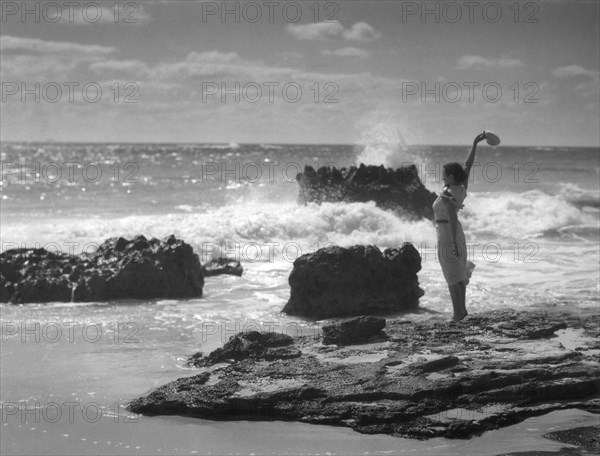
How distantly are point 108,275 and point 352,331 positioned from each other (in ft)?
Answer: 15.7

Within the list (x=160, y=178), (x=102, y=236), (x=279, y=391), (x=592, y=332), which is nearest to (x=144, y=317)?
(x=279, y=391)

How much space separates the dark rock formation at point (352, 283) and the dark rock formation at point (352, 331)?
2159mm

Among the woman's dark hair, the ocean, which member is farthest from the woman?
the ocean

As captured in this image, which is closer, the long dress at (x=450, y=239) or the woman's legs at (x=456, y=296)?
the long dress at (x=450, y=239)

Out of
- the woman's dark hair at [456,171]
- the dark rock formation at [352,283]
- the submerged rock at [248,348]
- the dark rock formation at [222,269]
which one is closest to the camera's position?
the woman's dark hair at [456,171]

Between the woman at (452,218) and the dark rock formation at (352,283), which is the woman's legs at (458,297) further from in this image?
the dark rock formation at (352,283)

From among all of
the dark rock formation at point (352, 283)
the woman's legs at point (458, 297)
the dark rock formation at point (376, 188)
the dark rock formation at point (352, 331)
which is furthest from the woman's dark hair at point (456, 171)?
the dark rock formation at point (376, 188)

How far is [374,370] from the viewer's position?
6.80 metres

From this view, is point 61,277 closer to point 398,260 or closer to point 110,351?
point 110,351

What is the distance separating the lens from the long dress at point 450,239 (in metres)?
7.40

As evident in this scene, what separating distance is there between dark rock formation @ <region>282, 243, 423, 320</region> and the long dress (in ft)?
8.48

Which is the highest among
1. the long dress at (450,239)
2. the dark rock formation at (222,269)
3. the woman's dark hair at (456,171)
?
the woman's dark hair at (456,171)

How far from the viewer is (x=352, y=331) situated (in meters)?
7.82

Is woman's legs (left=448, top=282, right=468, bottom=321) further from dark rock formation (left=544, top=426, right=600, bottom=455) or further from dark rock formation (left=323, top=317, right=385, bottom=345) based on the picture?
dark rock formation (left=544, top=426, right=600, bottom=455)
